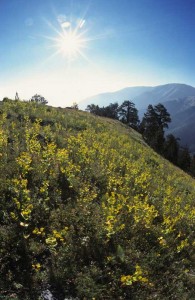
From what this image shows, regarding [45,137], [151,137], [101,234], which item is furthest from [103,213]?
[151,137]

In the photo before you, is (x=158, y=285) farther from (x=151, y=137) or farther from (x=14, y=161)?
(x=151, y=137)

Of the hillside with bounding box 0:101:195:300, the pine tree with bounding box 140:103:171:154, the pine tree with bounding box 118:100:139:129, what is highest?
the pine tree with bounding box 118:100:139:129

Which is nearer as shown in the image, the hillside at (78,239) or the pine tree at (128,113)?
the hillside at (78,239)

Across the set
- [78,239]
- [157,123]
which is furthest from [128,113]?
[78,239]

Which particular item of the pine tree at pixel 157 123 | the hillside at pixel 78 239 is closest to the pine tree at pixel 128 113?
the pine tree at pixel 157 123

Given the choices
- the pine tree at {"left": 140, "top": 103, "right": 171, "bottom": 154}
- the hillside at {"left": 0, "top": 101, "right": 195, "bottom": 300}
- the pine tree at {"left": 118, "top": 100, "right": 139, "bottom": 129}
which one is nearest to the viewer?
the hillside at {"left": 0, "top": 101, "right": 195, "bottom": 300}

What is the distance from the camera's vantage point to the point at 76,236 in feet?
24.1

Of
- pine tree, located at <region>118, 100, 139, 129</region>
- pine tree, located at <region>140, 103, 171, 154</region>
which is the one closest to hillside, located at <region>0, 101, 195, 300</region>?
pine tree, located at <region>140, 103, 171, 154</region>

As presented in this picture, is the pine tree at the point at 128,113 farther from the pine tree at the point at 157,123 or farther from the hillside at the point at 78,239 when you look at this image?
the hillside at the point at 78,239

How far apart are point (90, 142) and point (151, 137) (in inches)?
2229

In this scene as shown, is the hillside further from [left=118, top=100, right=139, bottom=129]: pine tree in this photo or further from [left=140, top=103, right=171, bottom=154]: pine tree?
[left=118, top=100, right=139, bottom=129]: pine tree

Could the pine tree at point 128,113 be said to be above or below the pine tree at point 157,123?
above

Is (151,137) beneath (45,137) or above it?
above

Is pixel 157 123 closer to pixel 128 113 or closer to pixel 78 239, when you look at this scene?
pixel 128 113
